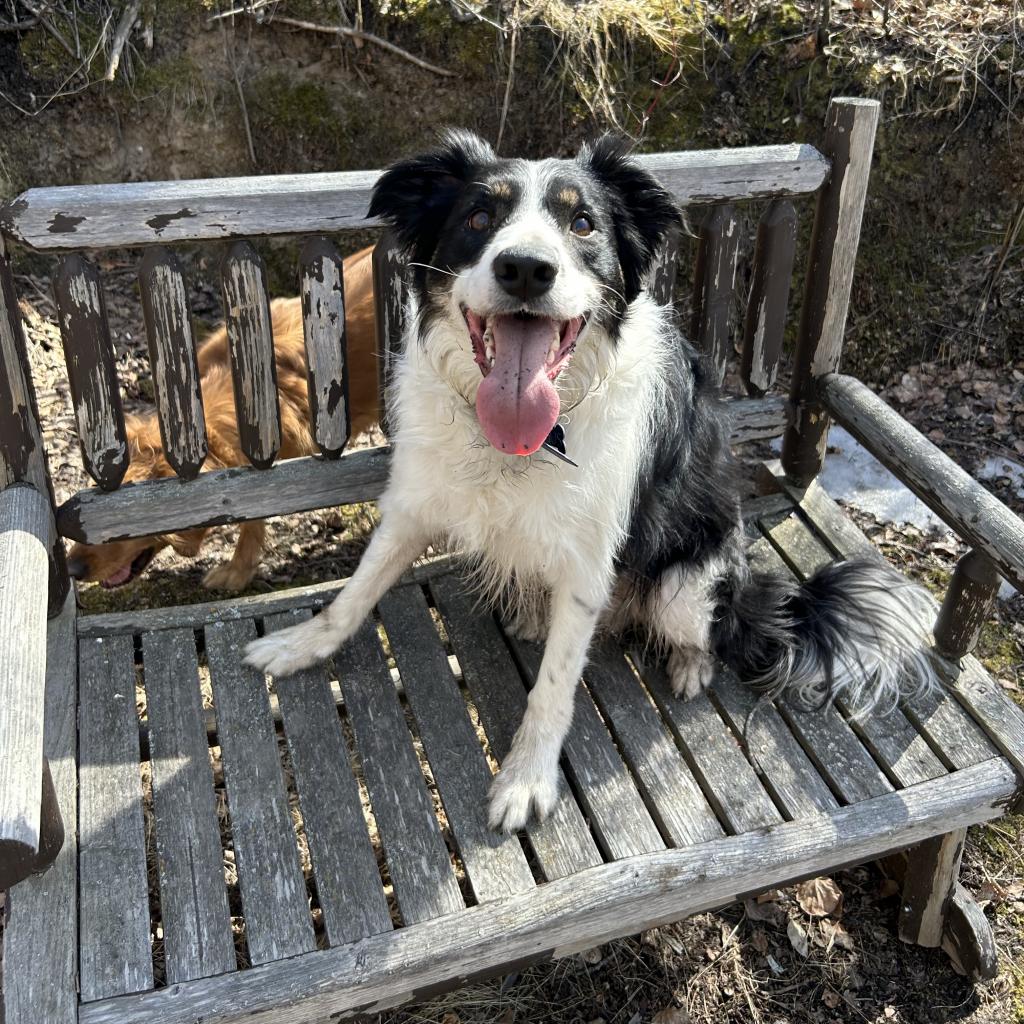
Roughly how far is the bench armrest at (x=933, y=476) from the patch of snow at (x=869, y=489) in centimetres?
127

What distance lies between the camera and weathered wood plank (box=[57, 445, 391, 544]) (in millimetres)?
2482

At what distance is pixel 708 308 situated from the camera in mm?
2738

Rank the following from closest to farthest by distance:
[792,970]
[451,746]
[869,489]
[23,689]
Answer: [23,689], [451,746], [792,970], [869,489]

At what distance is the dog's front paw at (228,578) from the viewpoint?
3.65 meters

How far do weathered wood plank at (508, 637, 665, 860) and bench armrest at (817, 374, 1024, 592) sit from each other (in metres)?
0.99

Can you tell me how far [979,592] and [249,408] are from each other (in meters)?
1.93

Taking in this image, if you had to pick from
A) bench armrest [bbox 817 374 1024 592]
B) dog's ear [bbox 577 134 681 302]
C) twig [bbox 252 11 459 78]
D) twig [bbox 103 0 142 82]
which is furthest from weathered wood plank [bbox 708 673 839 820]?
twig [bbox 103 0 142 82]

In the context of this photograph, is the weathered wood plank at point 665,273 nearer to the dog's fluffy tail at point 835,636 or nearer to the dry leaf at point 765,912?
the dog's fluffy tail at point 835,636

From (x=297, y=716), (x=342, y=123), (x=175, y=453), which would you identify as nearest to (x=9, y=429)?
(x=175, y=453)

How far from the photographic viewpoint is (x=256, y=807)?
2.15 meters

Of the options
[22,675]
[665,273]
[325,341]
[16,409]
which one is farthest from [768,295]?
[22,675]

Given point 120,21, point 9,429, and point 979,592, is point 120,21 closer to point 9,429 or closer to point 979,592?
point 9,429

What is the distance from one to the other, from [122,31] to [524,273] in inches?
135

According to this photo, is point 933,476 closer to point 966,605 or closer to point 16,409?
point 966,605
